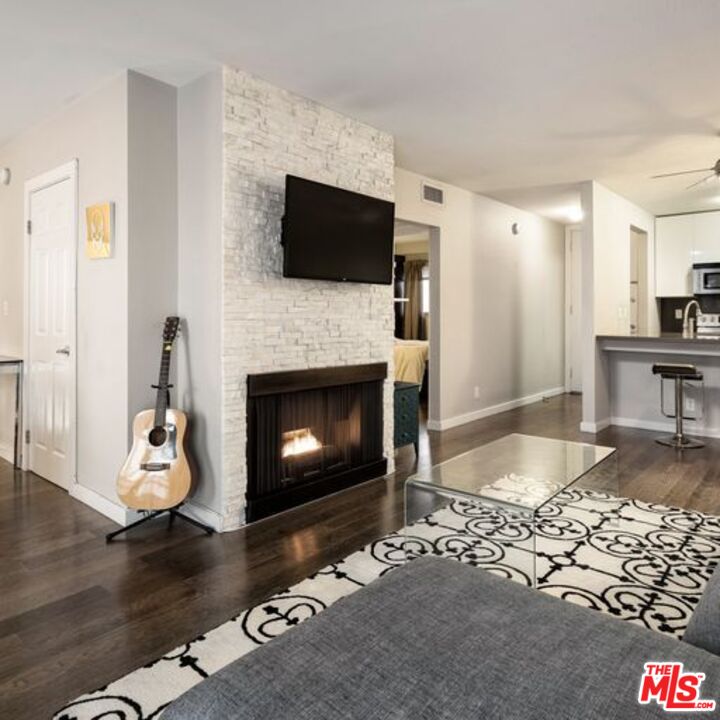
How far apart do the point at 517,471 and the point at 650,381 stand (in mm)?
3709

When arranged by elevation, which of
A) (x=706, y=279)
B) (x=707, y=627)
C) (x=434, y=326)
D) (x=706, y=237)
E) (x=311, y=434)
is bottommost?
(x=707, y=627)

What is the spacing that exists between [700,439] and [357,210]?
414cm

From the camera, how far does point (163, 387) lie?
3133mm

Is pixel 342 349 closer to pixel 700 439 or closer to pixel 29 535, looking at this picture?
pixel 29 535

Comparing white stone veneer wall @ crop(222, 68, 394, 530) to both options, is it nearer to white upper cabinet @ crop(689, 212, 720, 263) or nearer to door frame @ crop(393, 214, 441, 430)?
door frame @ crop(393, 214, 441, 430)

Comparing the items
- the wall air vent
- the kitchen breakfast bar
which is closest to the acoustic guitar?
the wall air vent

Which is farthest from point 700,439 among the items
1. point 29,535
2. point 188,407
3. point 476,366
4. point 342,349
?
point 29,535

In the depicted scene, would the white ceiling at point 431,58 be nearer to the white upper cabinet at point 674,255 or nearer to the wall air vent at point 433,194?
the wall air vent at point 433,194

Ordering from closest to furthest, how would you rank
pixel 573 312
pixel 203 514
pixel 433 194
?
pixel 203 514 < pixel 433 194 < pixel 573 312

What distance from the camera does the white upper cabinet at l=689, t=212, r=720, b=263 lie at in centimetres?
710

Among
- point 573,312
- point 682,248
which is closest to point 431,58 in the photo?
point 682,248

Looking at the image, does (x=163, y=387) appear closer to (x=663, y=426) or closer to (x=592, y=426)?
(x=592, y=426)

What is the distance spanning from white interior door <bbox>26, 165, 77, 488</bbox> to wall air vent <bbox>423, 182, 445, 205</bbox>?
3261mm

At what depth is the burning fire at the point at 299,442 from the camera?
11.6ft
